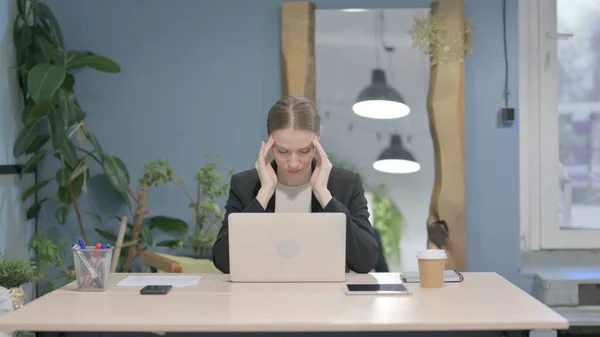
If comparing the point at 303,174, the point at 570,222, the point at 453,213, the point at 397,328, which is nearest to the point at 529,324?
the point at 397,328

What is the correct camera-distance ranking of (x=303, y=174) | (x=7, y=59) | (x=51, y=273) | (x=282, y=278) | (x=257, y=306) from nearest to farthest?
(x=257, y=306) → (x=282, y=278) → (x=303, y=174) → (x=7, y=59) → (x=51, y=273)

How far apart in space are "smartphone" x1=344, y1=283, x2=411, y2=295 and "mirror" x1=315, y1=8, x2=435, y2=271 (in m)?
2.05

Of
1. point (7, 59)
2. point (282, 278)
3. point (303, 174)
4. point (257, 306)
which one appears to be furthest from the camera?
point (7, 59)

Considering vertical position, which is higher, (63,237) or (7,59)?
(7,59)

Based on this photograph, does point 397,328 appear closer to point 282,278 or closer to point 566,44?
point 282,278

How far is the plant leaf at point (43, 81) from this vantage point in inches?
161

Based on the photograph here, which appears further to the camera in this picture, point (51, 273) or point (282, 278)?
point (51, 273)

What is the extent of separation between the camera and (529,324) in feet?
6.93

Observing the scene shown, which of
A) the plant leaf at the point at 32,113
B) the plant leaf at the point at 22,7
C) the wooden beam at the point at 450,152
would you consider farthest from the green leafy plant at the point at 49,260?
the wooden beam at the point at 450,152

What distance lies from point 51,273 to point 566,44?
3.19 metres

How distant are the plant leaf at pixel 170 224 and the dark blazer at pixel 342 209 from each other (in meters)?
1.37

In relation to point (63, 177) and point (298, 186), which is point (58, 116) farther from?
point (298, 186)

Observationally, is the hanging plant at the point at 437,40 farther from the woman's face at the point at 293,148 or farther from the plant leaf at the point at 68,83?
the plant leaf at the point at 68,83

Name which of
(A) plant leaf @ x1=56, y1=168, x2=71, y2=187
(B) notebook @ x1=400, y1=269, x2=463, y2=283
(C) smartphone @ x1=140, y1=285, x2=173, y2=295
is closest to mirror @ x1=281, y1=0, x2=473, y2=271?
(A) plant leaf @ x1=56, y1=168, x2=71, y2=187
